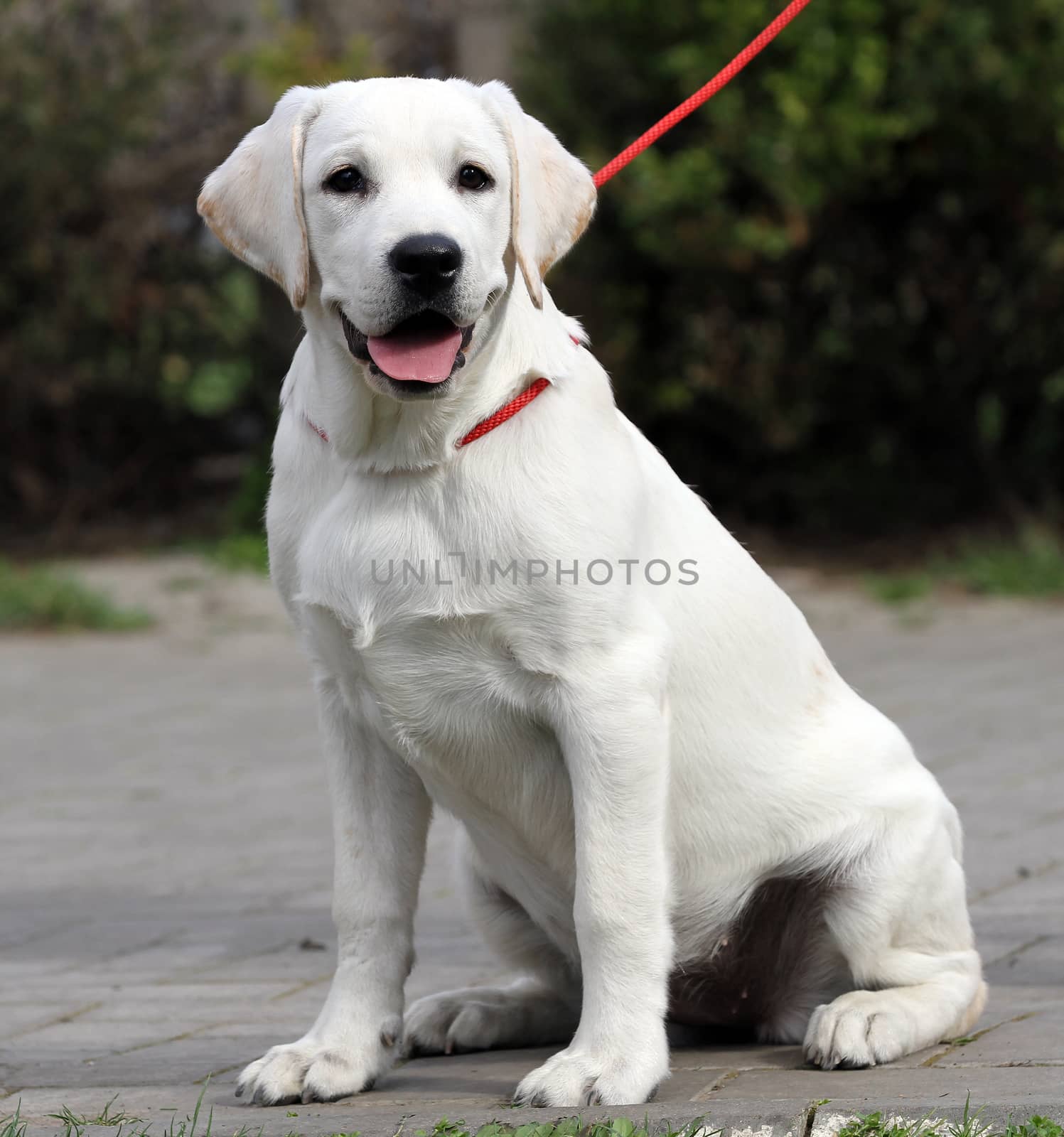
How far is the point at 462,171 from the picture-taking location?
308 centimetres

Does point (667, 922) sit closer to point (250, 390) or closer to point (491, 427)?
point (491, 427)

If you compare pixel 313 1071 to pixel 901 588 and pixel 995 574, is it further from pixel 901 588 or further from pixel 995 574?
pixel 995 574

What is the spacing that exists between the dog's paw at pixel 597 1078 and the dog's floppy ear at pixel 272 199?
1467mm

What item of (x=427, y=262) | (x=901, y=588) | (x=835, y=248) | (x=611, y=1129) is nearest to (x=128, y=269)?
(x=835, y=248)

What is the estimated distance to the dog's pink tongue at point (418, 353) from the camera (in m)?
3.01

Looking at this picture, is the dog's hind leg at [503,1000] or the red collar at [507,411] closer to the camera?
the red collar at [507,411]

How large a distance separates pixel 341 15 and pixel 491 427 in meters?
10.6

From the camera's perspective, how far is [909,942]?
3.38m

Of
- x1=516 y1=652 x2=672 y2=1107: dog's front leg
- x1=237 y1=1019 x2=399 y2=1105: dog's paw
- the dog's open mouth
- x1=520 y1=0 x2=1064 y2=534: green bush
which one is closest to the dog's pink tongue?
the dog's open mouth

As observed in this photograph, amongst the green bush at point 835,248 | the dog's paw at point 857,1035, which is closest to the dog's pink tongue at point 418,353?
the dog's paw at point 857,1035

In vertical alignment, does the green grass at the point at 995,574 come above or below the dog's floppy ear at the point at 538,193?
below

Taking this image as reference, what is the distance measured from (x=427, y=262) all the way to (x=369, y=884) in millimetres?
1205

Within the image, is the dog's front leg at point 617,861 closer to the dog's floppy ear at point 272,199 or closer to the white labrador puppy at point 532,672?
the white labrador puppy at point 532,672

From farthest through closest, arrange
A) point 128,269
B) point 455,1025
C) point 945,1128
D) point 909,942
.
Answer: point 128,269 < point 455,1025 < point 909,942 < point 945,1128
